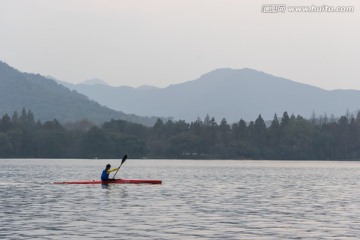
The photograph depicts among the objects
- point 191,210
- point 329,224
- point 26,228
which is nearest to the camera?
point 26,228

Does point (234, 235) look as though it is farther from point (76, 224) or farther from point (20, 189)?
point (20, 189)

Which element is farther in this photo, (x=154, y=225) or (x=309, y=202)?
(x=309, y=202)

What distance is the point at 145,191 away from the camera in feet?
241

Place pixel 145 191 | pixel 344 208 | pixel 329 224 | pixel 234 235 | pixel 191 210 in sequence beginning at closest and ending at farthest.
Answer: pixel 234 235 < pixel 329 224 < pixel 191 210 < pixel 344 208 < pixel 145 191

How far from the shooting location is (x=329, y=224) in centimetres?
4559

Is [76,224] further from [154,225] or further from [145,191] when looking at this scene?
[145,191]

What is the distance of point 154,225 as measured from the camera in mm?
44000

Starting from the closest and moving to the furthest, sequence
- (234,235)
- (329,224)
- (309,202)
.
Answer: (234,235) < (329,224) < (309,202)

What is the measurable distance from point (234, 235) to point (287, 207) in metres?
18.6

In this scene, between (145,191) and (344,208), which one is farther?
(145,191)

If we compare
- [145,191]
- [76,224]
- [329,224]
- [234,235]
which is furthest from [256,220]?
[145,191]

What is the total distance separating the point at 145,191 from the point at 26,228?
31.6 m

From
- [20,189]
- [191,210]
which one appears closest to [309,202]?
[191,210]

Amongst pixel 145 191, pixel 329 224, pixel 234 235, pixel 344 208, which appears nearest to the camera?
pixel 234 235
